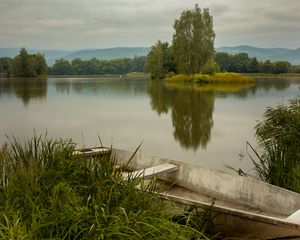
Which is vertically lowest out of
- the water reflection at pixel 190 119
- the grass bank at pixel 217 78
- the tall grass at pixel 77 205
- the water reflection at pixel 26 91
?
the water reflection at pixel 190 119

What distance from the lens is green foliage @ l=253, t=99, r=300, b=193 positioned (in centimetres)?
577

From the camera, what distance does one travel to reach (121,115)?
19.1 meters

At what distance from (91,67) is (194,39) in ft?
269

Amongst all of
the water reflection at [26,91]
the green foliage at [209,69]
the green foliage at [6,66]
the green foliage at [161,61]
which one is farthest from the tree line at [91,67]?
the green foliage at [209,69]

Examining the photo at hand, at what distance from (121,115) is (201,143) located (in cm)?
738

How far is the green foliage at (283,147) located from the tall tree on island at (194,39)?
4516 cm

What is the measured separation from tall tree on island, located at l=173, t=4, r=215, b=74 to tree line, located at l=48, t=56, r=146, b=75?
79084 millimetres

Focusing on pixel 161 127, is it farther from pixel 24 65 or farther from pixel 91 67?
pixel 91 67

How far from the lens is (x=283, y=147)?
6.23 meters

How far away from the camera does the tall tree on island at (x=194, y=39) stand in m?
51.2

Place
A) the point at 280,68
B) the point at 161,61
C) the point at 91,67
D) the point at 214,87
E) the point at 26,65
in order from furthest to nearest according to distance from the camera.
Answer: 1. the point at 91,67
2. the point at 280,68
3. the point at 26,65
4. the point at 161,61
5. the point at 214,87

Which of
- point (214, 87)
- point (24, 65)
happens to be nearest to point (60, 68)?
point (24, 65)

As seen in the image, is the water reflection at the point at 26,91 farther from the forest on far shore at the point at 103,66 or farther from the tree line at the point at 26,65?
the forest on far shore at the point at 103,66

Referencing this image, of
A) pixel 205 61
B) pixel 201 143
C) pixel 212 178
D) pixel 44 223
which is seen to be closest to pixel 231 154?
pixel 201 143
